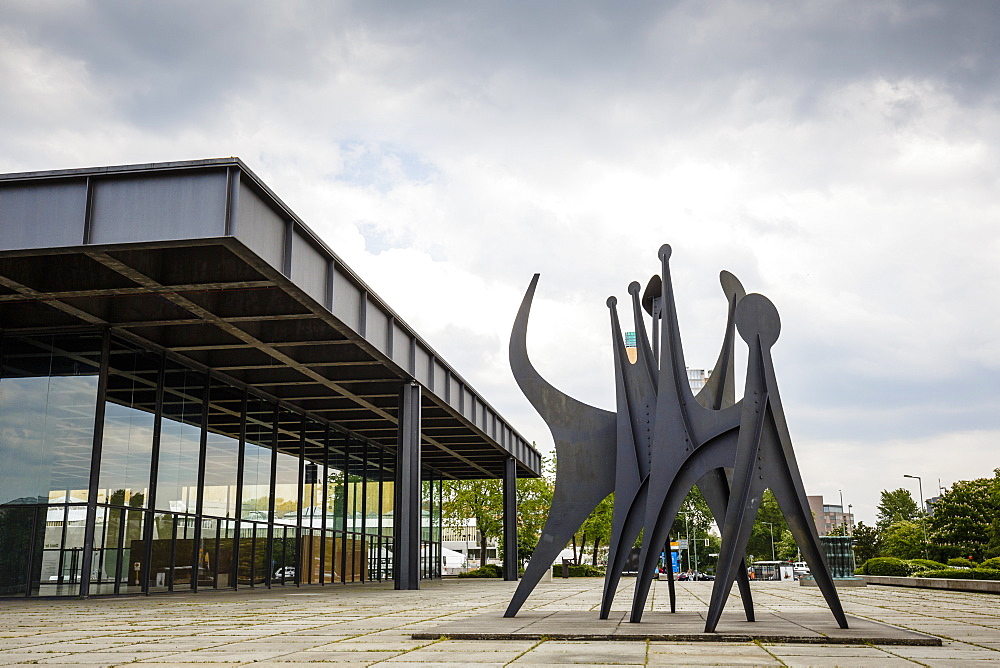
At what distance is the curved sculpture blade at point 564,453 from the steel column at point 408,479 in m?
13.1

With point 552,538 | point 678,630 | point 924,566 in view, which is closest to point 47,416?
point 552,538

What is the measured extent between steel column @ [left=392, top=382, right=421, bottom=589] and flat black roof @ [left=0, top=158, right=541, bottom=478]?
2.37ft

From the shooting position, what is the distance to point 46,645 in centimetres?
919

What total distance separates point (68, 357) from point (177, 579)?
663cm

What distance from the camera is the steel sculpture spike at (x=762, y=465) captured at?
10.8 metres

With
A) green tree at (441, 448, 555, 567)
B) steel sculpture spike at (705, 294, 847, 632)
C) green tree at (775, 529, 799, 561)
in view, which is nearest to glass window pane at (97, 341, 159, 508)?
steel sculpture spike at (705, 294, 847, 632)

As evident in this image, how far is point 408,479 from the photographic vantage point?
87.4 ft

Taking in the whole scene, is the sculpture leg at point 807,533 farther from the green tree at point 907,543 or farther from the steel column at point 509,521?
the green tree at point 907,543

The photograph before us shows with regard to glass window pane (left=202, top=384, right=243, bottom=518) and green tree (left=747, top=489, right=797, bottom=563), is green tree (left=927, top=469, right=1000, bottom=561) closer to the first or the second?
green tree (left=747, top=489, right=797, bottom=563)

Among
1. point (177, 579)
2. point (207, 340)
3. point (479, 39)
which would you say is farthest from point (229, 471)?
point (479, 39)

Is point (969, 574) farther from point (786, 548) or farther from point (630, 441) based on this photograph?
point (786, 548)

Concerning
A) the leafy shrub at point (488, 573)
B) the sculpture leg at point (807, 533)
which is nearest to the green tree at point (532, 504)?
the leafy shrub at point (488, 573)

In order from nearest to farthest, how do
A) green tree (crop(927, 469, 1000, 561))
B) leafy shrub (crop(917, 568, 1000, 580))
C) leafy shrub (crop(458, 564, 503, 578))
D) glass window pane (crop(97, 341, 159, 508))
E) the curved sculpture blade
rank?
the curved sculpture blade, glass window pane (crop(97, 341, 159, 508)), leafy shrub (crop(917, 568, 1000, 580)), leafy shrub (crop(458, 564, 503, 578)), green tree (crop(927, 469, 1000, 561))

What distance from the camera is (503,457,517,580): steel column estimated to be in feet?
140
